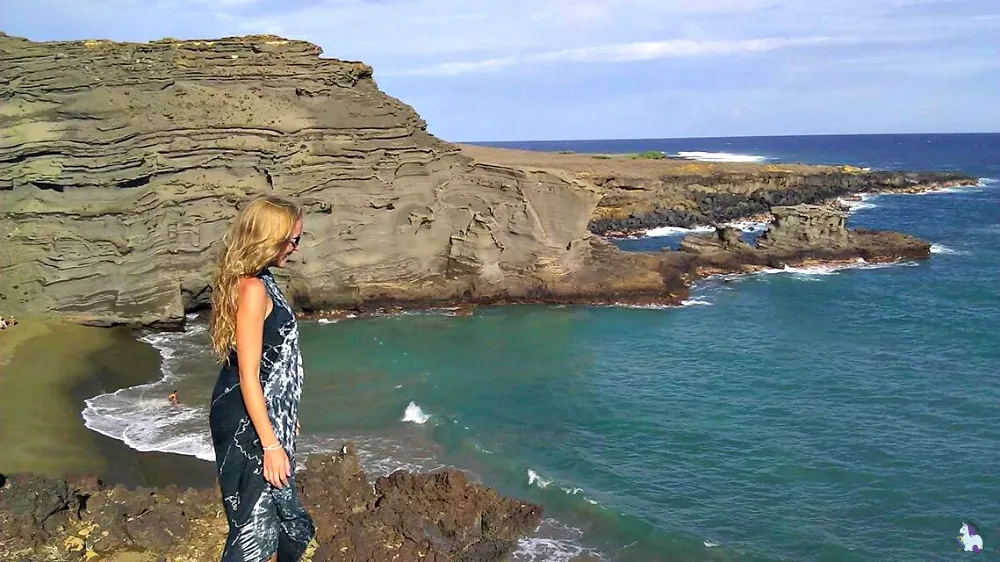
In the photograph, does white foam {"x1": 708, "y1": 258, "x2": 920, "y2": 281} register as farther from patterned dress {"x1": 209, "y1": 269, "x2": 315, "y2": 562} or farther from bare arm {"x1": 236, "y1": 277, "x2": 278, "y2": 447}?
bare arm {"x1": 236, "y1": 277, "x2": 278, "y2": 447}

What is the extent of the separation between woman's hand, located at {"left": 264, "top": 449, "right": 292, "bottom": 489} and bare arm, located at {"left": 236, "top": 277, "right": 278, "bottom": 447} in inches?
9.8

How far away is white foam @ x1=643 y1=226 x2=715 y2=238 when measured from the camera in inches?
2245

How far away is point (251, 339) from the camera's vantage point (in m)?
3.96

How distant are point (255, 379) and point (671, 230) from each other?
57207 mm

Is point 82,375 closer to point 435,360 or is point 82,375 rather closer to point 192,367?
point 192,367

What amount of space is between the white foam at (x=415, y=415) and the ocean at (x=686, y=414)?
9cm

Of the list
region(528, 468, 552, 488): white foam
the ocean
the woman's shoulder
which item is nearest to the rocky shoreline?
the ocean

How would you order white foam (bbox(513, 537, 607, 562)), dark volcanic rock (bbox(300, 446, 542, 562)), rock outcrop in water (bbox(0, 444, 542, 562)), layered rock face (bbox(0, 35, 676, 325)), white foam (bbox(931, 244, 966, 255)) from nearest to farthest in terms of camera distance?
rock outcrop in water (bbox(0, 444, 542, 562)), dark volcanic rock (bbox(300, 446, 542, 562)), white foam (bbox(513, 537, 607, 562)), layered rock face (bbox(0, 35, 676, 325)), white foam (bbox(931, 244, 966, 255))

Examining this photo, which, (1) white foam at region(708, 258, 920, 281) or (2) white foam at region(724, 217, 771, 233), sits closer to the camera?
(1) white foam at region(708, 258, 920, 281)

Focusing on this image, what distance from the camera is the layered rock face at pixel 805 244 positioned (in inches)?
1727

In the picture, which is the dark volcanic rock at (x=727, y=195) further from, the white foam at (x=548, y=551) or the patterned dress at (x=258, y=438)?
the patterned dress at (x=258, y=438)

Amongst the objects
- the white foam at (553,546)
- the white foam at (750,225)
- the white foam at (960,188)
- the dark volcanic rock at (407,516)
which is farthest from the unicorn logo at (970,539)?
the white foam at (960,188)

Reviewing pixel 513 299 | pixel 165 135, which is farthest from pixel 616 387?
pixel 165 135

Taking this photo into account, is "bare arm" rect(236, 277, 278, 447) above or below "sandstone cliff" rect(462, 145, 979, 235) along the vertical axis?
above
